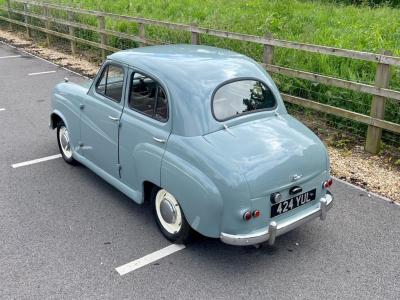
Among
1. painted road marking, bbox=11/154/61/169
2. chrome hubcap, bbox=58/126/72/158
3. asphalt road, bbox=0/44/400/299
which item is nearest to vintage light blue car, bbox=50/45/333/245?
asphalt road, bbox=0/44/400/299

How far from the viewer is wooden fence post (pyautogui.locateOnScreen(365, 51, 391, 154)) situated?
5.91 meters

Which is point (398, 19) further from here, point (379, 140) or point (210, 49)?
point (210, 49)

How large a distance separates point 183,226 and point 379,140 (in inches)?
134

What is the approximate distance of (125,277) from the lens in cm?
399

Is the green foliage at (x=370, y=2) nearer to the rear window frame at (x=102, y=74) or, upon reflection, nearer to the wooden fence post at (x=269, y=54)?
the wooden fence post at (x=269, y=54)

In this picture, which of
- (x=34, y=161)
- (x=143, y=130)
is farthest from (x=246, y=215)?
(x=34, y=161)

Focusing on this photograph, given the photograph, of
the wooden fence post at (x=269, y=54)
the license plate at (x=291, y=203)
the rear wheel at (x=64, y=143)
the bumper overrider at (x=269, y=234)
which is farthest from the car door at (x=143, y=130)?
the wooden fence post at (x=269, y=54)

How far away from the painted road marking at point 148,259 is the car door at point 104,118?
3.55 ft

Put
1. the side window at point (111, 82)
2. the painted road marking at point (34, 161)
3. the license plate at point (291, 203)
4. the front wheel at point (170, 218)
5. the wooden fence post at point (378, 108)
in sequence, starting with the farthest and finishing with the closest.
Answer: the painted road marking at point (34, 161), the wooden fence post at point (378, 108), the side window at point (111, 82), the front wheel at point (170, 218), the license plate at point (291, 203)

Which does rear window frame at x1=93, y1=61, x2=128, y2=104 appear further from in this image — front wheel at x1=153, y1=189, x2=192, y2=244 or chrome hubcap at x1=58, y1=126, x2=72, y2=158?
front wheel at x1=153, y1=189, x2=192, y2=244

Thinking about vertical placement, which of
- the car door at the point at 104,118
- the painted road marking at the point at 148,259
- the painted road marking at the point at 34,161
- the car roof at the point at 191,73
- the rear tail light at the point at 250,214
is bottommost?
the painted road marking at the point at 148,259

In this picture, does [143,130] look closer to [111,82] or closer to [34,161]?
[111,82]

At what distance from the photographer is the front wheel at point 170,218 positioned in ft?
14.0

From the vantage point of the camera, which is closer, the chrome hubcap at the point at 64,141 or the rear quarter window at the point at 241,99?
the rear quarter window at the point at 241,99
